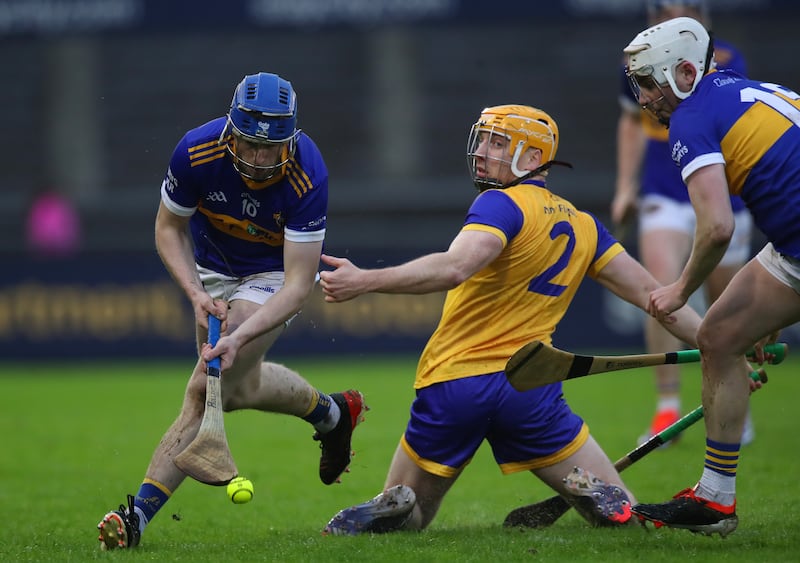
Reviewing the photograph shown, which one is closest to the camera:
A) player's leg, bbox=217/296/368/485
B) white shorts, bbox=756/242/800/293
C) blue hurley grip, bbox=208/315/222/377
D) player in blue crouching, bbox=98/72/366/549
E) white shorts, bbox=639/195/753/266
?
white shorts, bbox=756/242/800/293

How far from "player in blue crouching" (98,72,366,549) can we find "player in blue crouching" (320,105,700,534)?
2.10ft

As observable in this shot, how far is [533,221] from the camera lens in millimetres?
4582

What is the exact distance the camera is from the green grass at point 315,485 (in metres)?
4.35

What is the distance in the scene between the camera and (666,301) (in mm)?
4441

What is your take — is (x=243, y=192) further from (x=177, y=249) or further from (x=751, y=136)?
(x=751, y=136)

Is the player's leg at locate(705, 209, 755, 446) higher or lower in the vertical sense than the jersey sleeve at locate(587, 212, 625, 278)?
lower

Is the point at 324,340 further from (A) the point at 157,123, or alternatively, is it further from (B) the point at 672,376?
(B) the point at 672,376

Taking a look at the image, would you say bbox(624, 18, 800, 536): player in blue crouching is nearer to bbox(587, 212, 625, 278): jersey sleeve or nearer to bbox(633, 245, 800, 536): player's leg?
bbox(633, 245, 800, 536): player's leg

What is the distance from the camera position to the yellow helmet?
4.75m

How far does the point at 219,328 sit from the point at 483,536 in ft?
4.24

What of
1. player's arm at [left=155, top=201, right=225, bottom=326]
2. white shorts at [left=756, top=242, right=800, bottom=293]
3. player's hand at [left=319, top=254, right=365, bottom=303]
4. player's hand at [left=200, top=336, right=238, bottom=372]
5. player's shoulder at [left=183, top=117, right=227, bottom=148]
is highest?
player's shoulder at [left=183, top=117, right=227, bottom=148]

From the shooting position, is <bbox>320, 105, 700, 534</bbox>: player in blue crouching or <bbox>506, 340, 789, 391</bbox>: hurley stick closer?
<bbox>506, 340, 789, 391</bbox>: hurley stick

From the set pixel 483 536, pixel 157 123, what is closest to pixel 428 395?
pixel 483 536

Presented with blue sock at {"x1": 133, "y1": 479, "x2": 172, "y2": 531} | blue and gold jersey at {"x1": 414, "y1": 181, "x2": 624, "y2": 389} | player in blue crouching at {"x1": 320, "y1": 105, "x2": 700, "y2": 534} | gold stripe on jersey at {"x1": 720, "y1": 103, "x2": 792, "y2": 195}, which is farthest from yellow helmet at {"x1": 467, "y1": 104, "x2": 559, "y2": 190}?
blue sock at {"x1": 133, "y1": 479, "x2": 172, "y2": 531}
